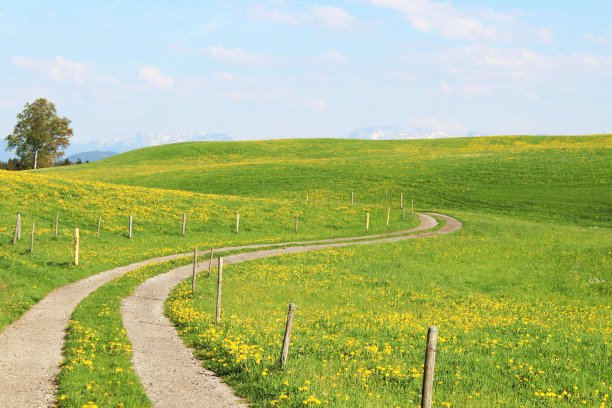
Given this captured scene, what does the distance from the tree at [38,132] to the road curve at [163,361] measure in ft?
418

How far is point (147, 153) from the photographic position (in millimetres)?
148500

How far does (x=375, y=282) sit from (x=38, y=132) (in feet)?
431

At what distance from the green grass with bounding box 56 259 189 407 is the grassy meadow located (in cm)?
11

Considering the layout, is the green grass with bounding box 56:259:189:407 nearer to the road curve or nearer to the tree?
the road curve

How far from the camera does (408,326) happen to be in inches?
789

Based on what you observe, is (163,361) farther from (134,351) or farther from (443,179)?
(443,179)

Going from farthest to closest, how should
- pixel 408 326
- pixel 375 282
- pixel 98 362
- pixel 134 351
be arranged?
1. pixel 375 282
2. pixel 408 326
3. pixel 134 351
4. pixel 98 362

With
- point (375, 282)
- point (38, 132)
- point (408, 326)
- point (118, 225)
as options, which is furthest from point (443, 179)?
point (38, 132)

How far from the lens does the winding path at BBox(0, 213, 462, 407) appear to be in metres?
12.9

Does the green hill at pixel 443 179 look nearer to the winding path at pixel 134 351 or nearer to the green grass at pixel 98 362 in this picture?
the winding path at pixel 134 351

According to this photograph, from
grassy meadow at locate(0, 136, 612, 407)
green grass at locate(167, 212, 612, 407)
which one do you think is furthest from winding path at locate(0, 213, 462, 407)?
green grass at locate(167, 212, 612, 407)

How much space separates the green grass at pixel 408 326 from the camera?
13266 mm

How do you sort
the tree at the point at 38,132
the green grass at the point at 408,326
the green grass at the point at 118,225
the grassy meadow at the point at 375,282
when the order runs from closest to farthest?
the green grass at the point at 408,326
the grassy meadow at the point at 375,282
the green grass at the point at 118,225
the tree at the point at 38,132

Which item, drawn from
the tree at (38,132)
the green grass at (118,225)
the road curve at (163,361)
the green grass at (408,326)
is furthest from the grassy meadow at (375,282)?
the tree at (38,132)
